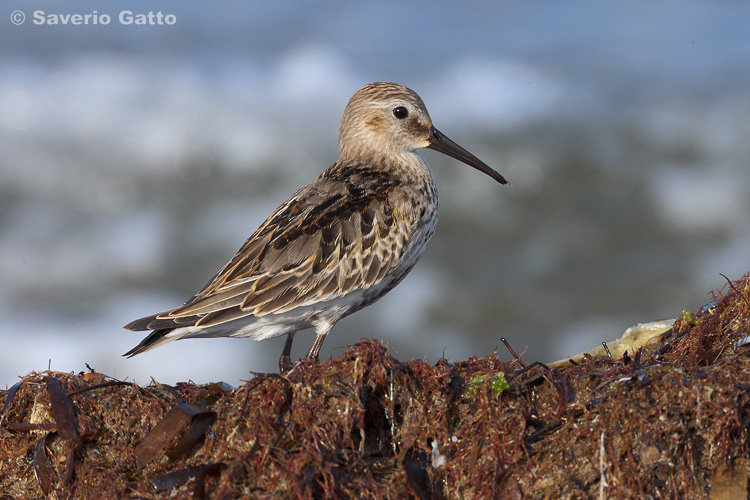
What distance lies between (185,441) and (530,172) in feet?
Answer: 34.4

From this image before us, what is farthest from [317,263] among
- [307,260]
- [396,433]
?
[396,433]

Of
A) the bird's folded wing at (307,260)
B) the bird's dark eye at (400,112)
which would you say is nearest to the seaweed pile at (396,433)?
the bird's folded wing at (307,260)

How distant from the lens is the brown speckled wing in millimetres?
5242

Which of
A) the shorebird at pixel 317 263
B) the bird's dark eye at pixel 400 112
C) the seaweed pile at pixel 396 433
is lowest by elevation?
the seaweed pile at pixel 396 433

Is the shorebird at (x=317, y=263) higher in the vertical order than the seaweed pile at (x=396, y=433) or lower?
higher

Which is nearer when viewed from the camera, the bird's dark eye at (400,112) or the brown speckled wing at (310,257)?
the brown speckled wing at (310,257)

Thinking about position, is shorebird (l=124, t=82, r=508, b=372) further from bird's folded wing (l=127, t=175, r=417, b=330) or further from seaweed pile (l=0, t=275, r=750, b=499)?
seaweed pile (l=0, t=275, r=750, b=499)

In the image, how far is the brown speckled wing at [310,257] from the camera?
5242 mm

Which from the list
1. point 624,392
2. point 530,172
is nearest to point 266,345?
point 530,172

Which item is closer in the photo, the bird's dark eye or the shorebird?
the shorebird

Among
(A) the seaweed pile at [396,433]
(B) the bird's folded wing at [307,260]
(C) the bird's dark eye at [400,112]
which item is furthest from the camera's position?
(C) the bird's dark eye at [400,112]

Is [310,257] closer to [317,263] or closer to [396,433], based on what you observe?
[317,263]

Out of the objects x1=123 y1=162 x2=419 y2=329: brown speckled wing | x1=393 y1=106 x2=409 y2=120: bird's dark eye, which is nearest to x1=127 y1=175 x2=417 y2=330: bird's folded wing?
x1=123 y1=162 x2=419 y2=329: brown speckled wing

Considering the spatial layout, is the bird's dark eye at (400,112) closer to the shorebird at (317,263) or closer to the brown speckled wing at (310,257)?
the shorebird at (317,263)
